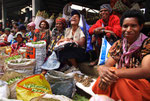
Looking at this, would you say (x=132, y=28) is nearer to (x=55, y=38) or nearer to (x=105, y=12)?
(x=105, y=12)

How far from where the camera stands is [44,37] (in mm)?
3744

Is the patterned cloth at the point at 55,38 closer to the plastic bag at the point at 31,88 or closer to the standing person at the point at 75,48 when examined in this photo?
the standing person at the point at 75,48

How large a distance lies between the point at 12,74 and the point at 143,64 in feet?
5.80

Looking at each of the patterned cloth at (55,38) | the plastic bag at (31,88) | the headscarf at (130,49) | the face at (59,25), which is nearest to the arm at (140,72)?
the headscarf at (130,49)

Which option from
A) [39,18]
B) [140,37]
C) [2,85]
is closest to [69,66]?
[2,85]

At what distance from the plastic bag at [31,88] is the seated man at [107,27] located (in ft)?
4.45

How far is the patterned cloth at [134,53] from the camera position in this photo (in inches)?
49.2

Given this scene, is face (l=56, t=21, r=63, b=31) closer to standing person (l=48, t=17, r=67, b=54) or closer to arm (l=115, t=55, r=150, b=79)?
standing person (l=48, t=17, r=67, b=54)

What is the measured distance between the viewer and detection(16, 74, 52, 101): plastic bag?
1.62 meters

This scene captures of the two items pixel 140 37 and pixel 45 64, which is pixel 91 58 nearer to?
pixel 45 64

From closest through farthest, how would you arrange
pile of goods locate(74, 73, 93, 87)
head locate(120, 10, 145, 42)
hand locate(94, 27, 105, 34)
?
1. head locate(120, 10, 145, 42)
2. pile of goods locate(74, 73, 93, 87)
3. hand locate(94, 27, 105, 34)

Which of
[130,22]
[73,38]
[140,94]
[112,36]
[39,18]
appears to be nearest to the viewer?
[140,94]

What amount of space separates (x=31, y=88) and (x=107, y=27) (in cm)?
166

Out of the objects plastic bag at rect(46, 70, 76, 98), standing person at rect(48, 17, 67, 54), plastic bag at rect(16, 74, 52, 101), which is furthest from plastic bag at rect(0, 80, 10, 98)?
standing person at rect(48, 17, 67, 54)
